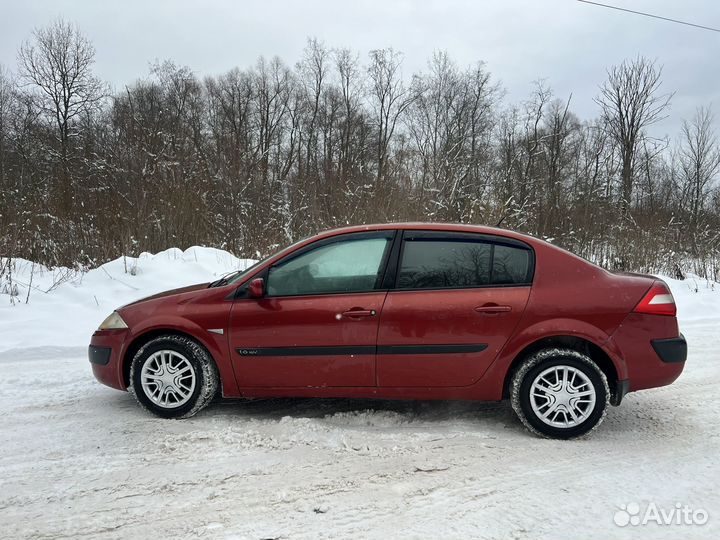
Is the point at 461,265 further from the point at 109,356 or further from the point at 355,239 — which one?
the point at 109,356

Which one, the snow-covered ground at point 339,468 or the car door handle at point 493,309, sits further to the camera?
the car door handle at point 493,309

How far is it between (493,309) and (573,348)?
25.8 inches

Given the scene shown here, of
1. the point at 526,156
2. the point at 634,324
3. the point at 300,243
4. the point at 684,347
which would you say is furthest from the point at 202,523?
the point at 526,156

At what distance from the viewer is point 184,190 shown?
46.4 feet

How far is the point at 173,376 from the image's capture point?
387cm

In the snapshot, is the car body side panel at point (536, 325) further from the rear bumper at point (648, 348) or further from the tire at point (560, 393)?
the tire at point (560, 393)

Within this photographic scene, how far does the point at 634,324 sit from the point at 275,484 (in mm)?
2643

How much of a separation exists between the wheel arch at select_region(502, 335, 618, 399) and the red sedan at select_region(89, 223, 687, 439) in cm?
1

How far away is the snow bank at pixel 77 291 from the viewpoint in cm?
622

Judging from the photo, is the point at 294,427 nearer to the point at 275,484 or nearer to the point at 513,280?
the point at 275,484

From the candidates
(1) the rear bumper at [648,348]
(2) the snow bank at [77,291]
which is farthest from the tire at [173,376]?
(1) the rear bumper at [648,348]

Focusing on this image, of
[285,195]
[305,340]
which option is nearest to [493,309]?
[305,340]

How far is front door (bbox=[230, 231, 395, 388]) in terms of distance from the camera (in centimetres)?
364

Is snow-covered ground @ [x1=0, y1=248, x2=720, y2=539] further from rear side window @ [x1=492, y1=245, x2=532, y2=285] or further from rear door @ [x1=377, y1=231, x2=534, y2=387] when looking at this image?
rear side window @ [x1=492, y1=245, x2=532, y2=285]
